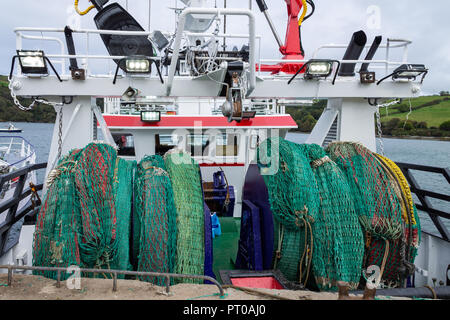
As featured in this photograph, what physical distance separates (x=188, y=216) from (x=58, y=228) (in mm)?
1121

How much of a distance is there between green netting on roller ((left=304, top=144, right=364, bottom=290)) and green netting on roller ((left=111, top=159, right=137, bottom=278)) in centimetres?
174

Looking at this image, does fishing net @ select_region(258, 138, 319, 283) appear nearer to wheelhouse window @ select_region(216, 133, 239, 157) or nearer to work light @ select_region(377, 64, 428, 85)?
work light @ select_region(377, 64, 428, 85)

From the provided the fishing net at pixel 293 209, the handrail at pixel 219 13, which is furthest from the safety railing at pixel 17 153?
the fishing net at pixel 293 209

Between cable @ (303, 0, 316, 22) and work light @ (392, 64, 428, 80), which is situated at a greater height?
cable @ (303, 0, 316, 22)

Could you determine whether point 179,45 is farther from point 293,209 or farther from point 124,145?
point 124,145

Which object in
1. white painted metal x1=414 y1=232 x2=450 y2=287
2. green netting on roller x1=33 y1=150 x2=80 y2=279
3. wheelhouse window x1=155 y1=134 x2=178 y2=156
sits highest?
wheelhouse window x1=155 y1=134 x2=178 y2=156

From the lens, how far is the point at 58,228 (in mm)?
3018

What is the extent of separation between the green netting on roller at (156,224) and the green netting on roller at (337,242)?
1.35m

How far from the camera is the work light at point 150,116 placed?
8.70 meters

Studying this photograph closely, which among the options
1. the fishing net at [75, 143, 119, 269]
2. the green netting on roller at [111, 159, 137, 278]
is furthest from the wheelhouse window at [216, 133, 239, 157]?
the fishing net at [75, 143, 119, 269]

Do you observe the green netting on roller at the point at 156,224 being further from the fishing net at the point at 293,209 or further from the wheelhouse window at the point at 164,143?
the wheelhouse window at the point at 164,143

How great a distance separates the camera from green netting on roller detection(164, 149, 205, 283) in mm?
3158

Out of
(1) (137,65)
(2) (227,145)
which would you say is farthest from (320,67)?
(2) (227,145)

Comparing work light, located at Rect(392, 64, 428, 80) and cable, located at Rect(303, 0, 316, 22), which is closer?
work light, located at Rect(392, 64, 428, 80)
